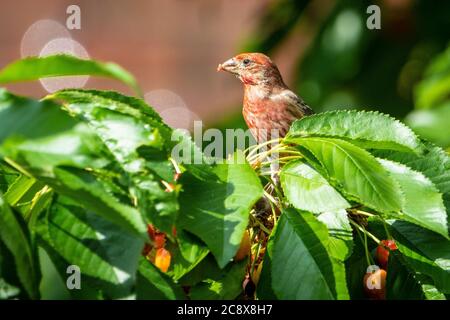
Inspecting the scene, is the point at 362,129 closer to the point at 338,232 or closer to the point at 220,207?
the point at 338,232

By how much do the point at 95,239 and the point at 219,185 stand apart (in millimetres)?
192

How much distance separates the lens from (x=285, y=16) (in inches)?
164

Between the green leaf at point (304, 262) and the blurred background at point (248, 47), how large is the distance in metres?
1.84

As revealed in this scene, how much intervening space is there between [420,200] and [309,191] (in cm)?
16

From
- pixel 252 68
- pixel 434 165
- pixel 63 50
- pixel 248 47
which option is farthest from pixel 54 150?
pixel 63 50

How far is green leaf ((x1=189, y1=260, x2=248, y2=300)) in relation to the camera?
1277 millimetres

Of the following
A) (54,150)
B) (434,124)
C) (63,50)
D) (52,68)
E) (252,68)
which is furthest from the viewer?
(63,50)

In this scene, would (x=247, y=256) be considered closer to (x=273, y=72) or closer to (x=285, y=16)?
(x=273, y=72)

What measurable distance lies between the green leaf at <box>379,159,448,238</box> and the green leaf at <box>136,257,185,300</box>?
0.34 metres

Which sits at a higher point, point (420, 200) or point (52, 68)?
point (52, 68)

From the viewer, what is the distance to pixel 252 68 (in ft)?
8.81

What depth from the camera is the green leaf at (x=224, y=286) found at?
1277 millimetres

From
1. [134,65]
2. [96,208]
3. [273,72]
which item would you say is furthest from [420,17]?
[96,208]

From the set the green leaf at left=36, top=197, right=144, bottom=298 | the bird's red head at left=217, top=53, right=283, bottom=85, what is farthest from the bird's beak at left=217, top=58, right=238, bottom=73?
the green leaf at left=36, top=197, right=144, bottom=298
